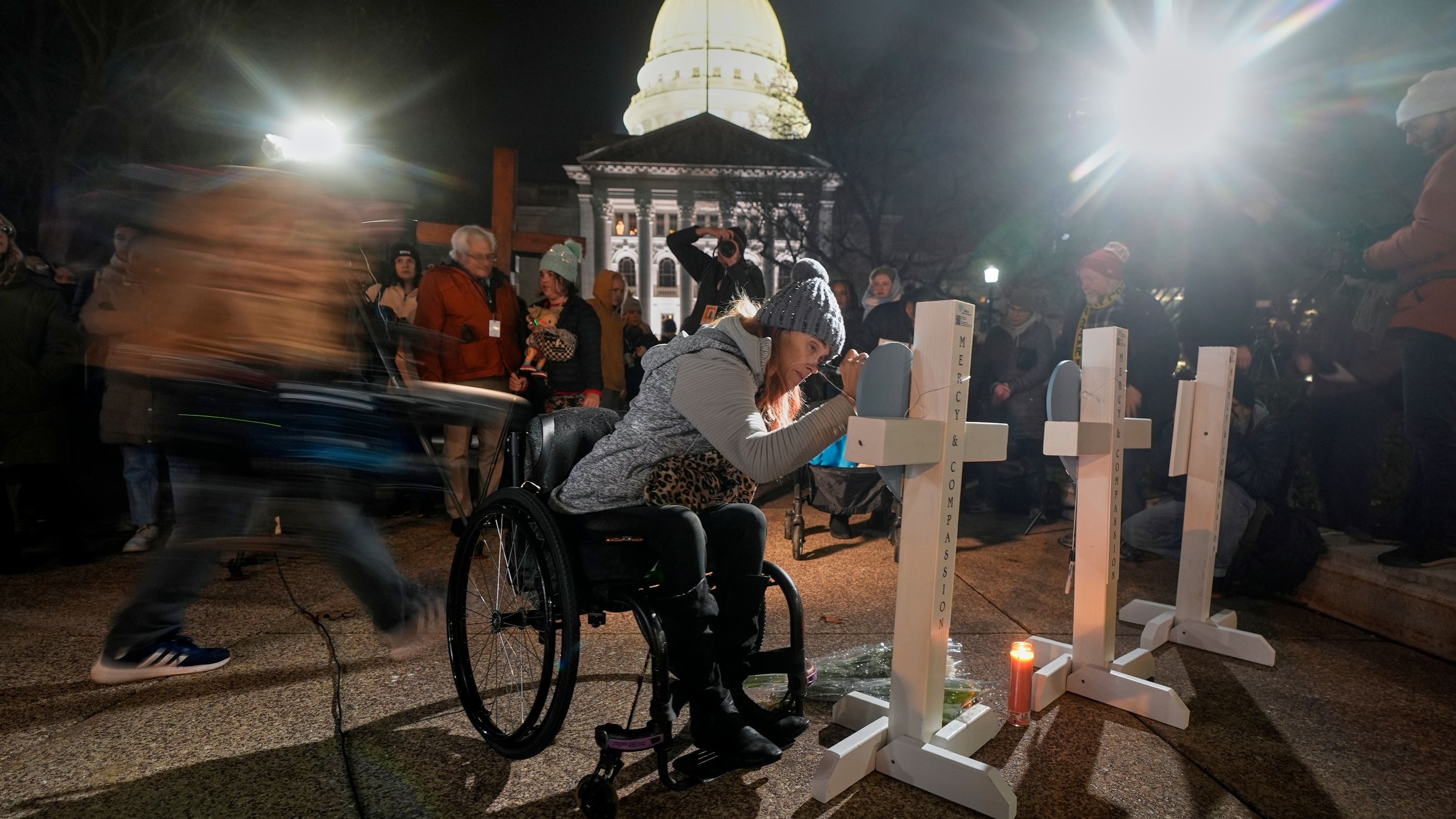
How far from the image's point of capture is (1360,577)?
12.6ft

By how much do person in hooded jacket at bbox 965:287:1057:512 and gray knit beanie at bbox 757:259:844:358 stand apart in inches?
172

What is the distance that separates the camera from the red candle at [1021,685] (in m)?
2.52

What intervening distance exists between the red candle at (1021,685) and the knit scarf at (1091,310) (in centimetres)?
312

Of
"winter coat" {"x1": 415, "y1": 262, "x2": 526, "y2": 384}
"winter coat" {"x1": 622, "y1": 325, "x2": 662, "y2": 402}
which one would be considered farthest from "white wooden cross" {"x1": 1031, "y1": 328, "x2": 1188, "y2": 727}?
"winter coat" {"x1": 622, "y1": 325, "x2": 662, "y2": 402}

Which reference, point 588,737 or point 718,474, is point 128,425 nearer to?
point 588,737

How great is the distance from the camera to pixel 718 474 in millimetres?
2463

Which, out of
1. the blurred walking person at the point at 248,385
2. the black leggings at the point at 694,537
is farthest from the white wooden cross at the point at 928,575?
the blurred walking person at the point at 248,385

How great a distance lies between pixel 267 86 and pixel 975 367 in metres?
13.6

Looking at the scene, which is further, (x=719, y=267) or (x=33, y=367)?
(x=719, y=267)

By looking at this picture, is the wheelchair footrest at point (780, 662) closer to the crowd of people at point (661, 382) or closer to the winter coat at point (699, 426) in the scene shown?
the crowd of people at point (661, 382)

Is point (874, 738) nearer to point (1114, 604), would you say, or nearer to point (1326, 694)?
point (1114, 604)

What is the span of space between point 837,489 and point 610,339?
2.95 m

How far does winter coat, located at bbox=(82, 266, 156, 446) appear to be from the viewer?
119 inches

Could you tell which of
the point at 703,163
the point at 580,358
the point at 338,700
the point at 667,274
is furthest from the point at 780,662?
the point at 667,274
